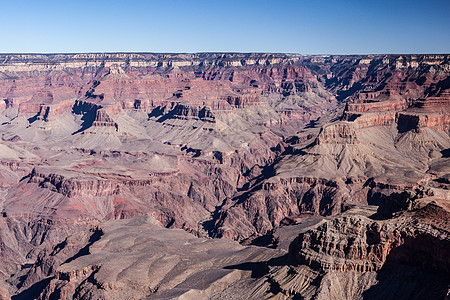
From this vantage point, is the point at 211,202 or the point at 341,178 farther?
the point at 211,202

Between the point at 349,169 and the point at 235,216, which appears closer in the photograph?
the point at 235,216

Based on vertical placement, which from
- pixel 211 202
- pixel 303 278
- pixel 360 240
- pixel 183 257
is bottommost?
pixel 211 202

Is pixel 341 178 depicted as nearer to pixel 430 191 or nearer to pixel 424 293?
pixel 430 191

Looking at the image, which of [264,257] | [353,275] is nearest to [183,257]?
[264,257]

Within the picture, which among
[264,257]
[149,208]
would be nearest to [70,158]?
[149,208]

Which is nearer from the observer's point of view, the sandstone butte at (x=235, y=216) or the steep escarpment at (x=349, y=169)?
the sandstone butte at (x=235, y=216)

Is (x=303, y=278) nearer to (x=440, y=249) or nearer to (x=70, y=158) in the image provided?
(x=440, y=249)

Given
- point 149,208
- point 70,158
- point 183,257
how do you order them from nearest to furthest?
point 183,257 → point 149,208 → point 70,158

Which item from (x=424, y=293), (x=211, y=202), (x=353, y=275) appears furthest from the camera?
(x=211, y=202)

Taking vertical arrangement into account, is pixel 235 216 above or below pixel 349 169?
below

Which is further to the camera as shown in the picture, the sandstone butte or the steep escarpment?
the steep escarpment

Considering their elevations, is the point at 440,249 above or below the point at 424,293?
above
